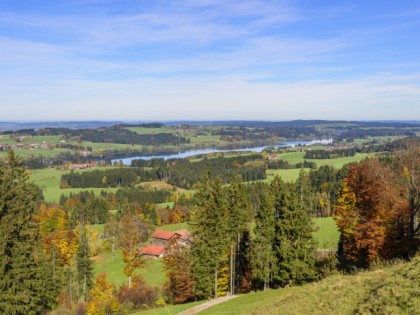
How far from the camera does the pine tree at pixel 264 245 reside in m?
35.9

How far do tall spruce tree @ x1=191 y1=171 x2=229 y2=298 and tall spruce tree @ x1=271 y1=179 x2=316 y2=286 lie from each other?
18.8 ft

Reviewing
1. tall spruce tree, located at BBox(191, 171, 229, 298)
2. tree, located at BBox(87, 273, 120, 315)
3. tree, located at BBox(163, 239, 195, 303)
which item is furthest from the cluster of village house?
tall spruce tree, located at BBox(191, 171, 229, 298)

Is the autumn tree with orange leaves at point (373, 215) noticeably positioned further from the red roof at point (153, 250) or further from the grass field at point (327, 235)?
the red roof at point (153, 250)

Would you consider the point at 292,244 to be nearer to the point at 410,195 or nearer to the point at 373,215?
the point at 373,215

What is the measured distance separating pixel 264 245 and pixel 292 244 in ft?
9.69

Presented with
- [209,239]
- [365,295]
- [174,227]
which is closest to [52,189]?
[174,227]

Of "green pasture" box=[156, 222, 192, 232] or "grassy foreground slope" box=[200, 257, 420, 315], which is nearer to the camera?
"grassy foreground slope" box=[200, 257, 420, 315]

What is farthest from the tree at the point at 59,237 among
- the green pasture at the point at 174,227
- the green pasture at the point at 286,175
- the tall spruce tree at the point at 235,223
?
the green pasture at the point at 286,175

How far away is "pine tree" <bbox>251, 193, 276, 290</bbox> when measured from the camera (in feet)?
118

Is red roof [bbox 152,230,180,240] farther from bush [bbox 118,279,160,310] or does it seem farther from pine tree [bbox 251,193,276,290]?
pine tree [bbox 251,193,276,290]

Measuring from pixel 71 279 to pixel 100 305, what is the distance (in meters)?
20.2

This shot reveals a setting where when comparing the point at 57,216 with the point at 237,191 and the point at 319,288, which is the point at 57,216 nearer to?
the point at 237,191

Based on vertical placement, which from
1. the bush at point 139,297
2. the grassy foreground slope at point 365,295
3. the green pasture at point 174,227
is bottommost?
the green pasture at point 174,227

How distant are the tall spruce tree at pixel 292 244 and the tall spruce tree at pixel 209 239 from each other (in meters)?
5.72
